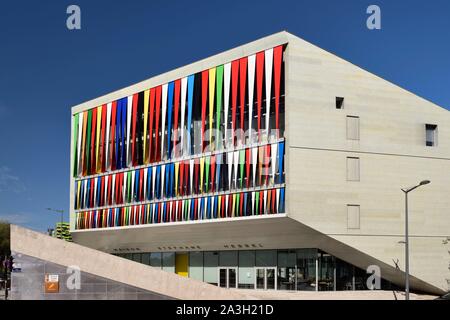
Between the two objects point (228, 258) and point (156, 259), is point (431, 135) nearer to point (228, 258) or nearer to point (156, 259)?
point (228, 258)

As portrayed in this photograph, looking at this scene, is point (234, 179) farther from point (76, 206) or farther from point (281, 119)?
point (76, 206)

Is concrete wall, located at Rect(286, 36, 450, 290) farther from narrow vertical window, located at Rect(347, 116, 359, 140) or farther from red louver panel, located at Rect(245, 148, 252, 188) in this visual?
red louver panel, located at Rect(245, 148, 252, 188)

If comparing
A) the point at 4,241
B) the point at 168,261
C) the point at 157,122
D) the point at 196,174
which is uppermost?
the point at 157,122

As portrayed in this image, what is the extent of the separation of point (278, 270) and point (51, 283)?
2896cm

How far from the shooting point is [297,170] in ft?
155

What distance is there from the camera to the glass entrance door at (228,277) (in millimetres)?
56909

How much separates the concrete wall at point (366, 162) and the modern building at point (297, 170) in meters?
0.09

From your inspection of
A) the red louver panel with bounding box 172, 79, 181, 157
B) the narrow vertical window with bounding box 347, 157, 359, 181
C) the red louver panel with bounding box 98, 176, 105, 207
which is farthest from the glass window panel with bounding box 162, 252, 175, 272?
the narrow vertical window with bounding box 347, 157, 359, 181

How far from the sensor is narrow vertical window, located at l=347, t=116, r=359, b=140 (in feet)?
162

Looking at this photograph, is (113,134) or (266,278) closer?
(266,278)

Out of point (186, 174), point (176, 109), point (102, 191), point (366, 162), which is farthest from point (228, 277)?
point (102, 191)

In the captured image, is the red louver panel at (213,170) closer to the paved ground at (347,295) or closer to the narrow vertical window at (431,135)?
the paved ground at (347,295)

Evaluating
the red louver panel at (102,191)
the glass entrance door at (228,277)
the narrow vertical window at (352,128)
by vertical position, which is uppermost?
the narrow vertical window at (352,128)

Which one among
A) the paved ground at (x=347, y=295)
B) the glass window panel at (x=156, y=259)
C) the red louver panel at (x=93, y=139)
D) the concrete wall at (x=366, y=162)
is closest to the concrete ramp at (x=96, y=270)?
the concrete wall at (x=366, y=162)
